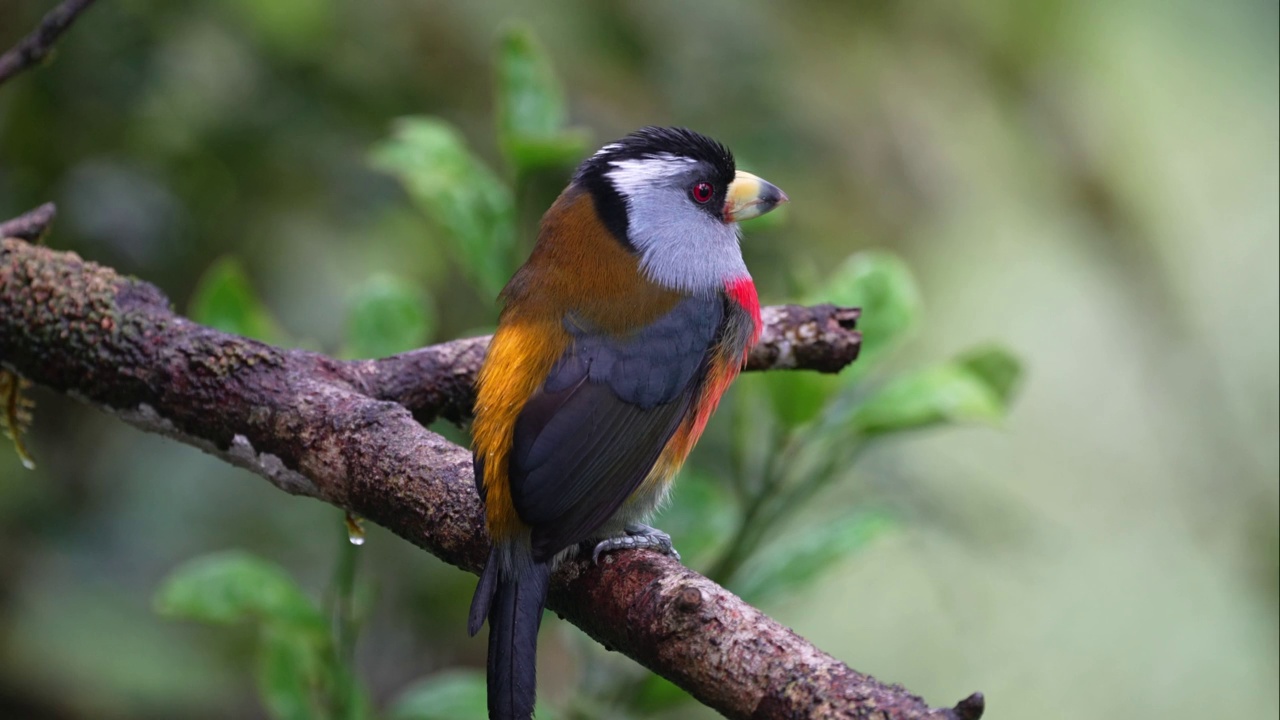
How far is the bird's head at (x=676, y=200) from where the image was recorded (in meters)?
2.59

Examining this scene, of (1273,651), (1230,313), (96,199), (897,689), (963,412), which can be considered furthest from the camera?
(1230,313)

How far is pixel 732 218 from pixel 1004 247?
12.2 feet

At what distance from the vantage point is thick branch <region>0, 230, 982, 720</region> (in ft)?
6.19

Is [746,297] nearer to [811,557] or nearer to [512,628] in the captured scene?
[811,557]

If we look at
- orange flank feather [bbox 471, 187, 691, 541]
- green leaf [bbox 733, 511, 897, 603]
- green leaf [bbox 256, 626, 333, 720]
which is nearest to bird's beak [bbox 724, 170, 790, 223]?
orange flank feather [bbox 471, 187, 691, 541]

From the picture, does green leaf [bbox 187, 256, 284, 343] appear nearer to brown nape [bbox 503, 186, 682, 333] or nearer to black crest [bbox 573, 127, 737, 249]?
brown nape [bbox 503, 186, 682, 333]

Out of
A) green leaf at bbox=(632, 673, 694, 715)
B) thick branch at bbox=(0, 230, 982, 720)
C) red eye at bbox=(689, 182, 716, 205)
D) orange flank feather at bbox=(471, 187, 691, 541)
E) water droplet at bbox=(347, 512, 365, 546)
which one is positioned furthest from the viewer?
red eye at bbox=(689, 182, 716, 205)

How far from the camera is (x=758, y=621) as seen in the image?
161cm

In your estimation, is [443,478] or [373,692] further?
[373,692]

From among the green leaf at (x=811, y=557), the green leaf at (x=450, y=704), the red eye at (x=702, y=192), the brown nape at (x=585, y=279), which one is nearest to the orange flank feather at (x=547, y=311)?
the brown nape at (x=585, y=279)

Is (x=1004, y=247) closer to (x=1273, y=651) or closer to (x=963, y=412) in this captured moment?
(x=1273, y=651)

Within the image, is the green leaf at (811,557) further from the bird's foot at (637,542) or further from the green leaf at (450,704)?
the green leaf at (450,704)

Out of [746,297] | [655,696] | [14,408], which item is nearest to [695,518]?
[655,696]

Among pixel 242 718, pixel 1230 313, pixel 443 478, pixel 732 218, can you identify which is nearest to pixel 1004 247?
pixel 1230 313
